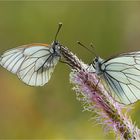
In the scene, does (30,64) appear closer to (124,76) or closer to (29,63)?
(29,63)

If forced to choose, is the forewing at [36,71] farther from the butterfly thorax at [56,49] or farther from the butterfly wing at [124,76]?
the butterfly wing at [124,76]

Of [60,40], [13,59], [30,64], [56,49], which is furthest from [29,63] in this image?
[60,40]

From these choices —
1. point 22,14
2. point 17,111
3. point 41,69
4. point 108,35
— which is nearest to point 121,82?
point 41,69

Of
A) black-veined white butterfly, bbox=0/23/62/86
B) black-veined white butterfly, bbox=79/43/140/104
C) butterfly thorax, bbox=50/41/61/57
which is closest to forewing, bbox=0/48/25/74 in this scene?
black-veined white butterfly, bbox=0/23/62/86

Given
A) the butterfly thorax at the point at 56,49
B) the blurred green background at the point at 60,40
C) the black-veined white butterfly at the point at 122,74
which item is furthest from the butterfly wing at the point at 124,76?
the blurred green background at the point at 60,40

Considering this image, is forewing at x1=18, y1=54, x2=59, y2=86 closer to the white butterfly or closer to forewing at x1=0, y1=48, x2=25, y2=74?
forewing at x1=0, y1=48, x2=25, y2=74
